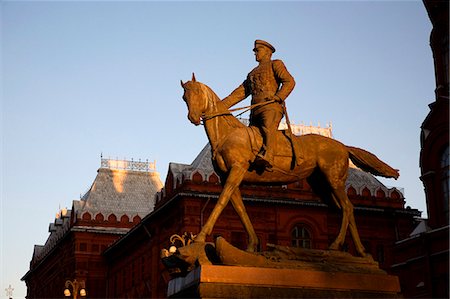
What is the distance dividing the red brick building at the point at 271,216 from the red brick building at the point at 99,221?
29.7 feet

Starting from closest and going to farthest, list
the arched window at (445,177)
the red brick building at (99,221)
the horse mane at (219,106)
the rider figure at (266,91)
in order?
1. the rider figure at (266,91)
2. the horse mane at (219,106)
3. the arched window at (445,177)
4. the red brick building at (99,221)

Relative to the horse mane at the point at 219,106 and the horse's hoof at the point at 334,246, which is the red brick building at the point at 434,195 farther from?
the horse mane at the point at 219,106

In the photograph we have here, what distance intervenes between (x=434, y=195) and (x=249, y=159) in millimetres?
20621

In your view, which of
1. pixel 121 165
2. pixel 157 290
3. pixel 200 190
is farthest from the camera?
pixel 121 165

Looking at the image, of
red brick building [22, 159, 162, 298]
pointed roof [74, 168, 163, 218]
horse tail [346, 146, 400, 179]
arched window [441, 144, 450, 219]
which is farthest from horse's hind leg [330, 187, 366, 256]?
pointed roof [74, 168, 163, 218]

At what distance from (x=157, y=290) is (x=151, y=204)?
603 inches

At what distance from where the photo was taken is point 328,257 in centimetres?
1092

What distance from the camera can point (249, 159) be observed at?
36.2 feet

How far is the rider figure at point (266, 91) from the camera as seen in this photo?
11.3 meters

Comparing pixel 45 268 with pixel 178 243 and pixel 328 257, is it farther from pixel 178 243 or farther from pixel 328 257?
pixel 328 257

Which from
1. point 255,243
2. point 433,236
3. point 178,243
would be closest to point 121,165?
point 178,243

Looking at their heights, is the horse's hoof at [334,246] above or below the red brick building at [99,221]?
below

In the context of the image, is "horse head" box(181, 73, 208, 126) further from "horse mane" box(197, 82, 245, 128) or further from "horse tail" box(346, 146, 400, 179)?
"horse tail" box(346, 146, 400, 179)

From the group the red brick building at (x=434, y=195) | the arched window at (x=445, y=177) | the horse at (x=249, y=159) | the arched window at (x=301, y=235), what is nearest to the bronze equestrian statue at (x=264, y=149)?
the horse at (x=249, y=159)
